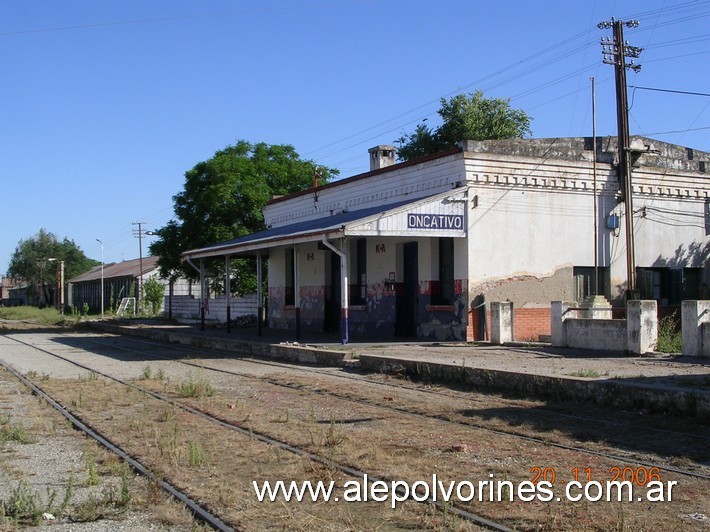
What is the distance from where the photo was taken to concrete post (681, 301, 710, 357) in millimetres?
14984

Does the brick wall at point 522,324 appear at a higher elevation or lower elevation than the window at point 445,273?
lower

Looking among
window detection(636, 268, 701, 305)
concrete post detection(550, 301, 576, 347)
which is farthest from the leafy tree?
concrete post detection(550, 301, 576, 347)

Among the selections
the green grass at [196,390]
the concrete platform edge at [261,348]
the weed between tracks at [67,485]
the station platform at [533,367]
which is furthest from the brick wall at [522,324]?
the weed between tracks at [67,485]

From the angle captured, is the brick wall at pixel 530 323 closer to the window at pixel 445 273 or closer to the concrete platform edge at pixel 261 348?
the window at pixel 445 273

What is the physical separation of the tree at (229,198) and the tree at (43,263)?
61764mm

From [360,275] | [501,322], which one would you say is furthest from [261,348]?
[501,322]

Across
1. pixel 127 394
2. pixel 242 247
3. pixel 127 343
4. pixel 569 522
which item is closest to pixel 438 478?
pixel 569 522

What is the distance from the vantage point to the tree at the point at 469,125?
47.9 meters

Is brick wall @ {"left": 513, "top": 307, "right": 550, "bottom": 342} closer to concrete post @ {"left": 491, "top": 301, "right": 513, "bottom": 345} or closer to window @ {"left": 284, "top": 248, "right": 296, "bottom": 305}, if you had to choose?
concrete post @ {"left": 491, "top": 301, "right": 513, "bottom": 345}

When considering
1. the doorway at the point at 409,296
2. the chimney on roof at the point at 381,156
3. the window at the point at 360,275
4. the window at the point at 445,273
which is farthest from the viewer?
the chimney on roof at the point at 381,156

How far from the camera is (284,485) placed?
692cm

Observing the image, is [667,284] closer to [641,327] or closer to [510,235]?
[510,235]

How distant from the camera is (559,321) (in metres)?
18.3

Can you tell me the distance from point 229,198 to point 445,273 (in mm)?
19960
